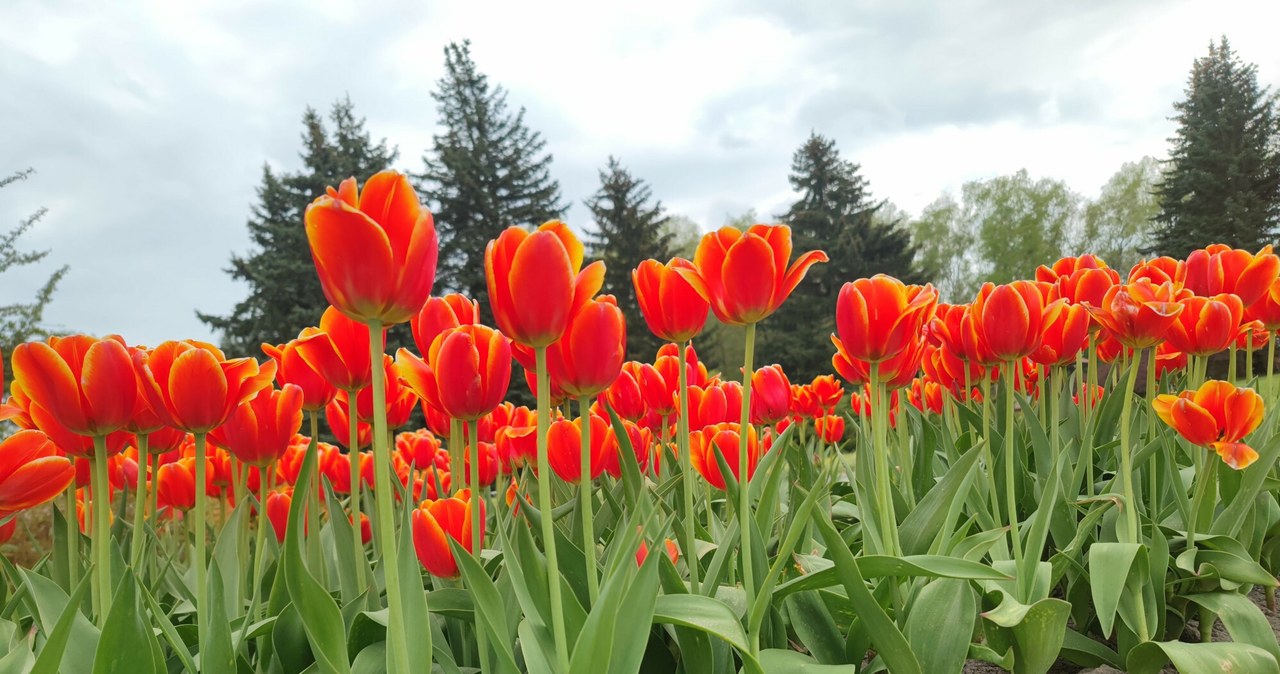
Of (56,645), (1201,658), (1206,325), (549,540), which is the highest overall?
(1206,325)

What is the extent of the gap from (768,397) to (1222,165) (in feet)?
116

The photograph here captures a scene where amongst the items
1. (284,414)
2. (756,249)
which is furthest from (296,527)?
(756,249)

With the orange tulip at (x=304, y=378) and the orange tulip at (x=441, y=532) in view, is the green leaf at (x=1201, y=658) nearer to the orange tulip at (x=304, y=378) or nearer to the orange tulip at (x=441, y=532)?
the orange tulip at (x=441, y=532)

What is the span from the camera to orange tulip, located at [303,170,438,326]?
84 cm

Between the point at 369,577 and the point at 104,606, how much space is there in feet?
1.49

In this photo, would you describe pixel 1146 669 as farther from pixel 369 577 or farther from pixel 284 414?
pixel 284 414

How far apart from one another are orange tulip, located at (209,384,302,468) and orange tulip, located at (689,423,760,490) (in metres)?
0.87

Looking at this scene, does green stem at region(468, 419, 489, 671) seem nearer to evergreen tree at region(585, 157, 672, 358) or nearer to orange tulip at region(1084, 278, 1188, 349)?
orange tulip at region(1084, 278, 1188, 349)

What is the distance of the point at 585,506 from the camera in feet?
3.61

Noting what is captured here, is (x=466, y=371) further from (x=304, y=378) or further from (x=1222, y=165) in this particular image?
(x=1222, y=165)

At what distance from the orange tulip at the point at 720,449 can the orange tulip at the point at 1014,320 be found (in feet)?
2.02

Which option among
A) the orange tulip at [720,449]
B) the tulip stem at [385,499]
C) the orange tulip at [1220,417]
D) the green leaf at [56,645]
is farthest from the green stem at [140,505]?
the orange tulip at [1220,417]

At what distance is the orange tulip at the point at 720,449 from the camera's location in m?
1.74

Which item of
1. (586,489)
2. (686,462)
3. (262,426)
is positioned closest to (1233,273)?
(686,462)
